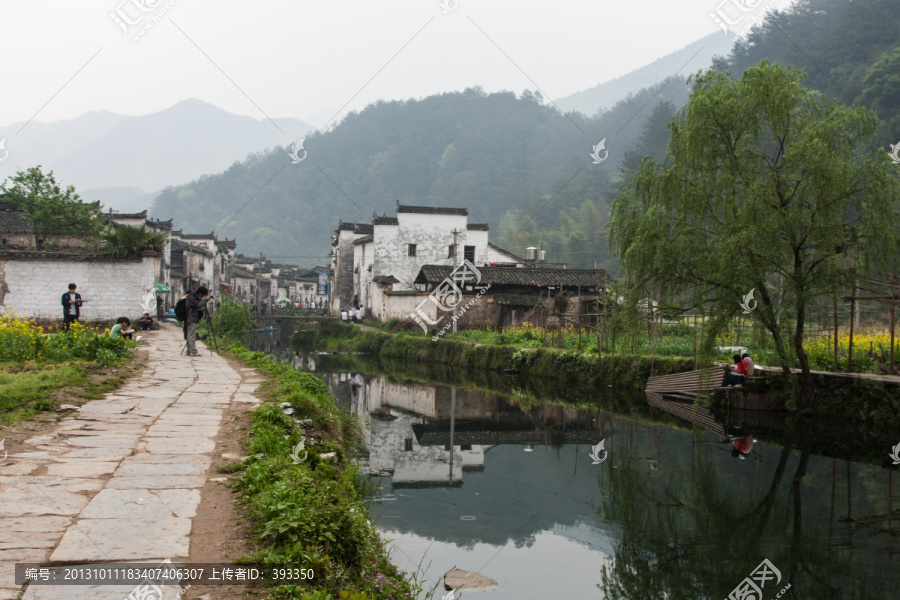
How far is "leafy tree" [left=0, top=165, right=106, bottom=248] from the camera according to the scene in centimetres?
2822

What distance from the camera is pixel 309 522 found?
4.29 m

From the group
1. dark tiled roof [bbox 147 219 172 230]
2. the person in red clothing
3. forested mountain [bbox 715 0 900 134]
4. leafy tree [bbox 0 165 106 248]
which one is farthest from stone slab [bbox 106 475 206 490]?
dark tiled roof [bbox 147 219 172 230]

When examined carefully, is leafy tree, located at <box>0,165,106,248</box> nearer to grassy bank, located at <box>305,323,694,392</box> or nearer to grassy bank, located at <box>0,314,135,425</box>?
grassy bank, located at <box>305,323,694,392</box>

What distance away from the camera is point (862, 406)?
551 inches

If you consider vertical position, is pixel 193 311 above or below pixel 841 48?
below

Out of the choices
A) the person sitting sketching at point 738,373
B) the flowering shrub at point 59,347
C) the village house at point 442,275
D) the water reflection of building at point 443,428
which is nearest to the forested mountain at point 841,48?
the village house at point 442,275

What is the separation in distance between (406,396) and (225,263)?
38.4m

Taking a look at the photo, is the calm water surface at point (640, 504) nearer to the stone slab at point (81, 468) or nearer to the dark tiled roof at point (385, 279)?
the stone slab at point (81, 468)

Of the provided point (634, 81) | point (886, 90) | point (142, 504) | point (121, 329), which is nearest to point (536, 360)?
point (121, 329)

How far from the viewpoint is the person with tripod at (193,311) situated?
46.8 ft

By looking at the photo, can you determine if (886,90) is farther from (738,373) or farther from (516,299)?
(738,373)

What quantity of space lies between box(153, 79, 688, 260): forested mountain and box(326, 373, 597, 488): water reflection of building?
54.6 metres

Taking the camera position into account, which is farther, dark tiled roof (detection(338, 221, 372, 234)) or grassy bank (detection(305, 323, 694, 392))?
dark tiled roof (detection(338, 221, 372, 234))

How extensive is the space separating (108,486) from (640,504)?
6643 mm
